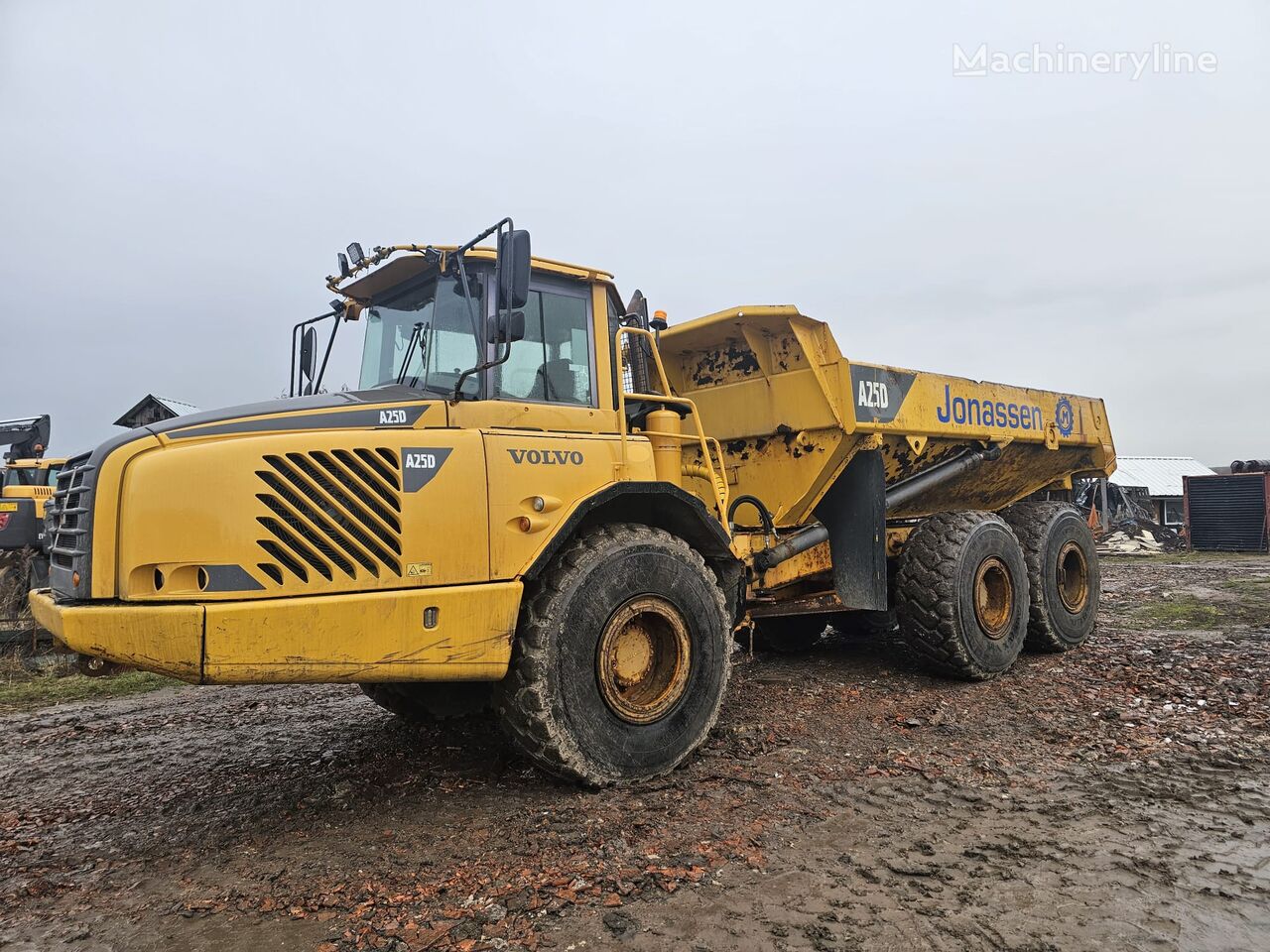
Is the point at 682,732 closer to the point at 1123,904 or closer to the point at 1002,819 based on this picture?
the point at 1002,819

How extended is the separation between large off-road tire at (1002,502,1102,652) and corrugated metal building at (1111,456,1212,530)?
25509 millimetres

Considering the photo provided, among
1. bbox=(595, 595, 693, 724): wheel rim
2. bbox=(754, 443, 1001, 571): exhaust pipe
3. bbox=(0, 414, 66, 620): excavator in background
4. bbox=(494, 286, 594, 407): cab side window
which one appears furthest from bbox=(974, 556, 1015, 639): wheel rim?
bbox=(0, 414, 66, 620): excavator in background

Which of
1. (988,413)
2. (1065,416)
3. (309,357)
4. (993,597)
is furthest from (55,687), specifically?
(1065,416)

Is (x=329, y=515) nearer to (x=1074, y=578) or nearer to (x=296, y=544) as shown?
(x=296, y=544)

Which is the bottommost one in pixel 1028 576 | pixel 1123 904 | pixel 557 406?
pixel 1123 904

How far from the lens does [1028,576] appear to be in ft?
23.5

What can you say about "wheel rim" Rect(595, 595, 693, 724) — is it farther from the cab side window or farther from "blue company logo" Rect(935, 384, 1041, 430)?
"blue company logo" Rect(935, 384, 1041, 430)

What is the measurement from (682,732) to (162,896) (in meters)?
2.33

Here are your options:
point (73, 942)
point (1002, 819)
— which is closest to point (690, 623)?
point (1002, 819)

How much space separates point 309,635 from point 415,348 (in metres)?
1.55

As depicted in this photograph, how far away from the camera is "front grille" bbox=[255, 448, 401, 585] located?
337cm

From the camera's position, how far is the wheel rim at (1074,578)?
303 inches

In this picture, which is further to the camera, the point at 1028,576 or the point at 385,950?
the point at 1028,576

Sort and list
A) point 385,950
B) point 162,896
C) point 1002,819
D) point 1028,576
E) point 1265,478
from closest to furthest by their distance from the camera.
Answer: point 385,950 < point 162,896 < point 1002,819 < point 1028,576 < point 1265,478
